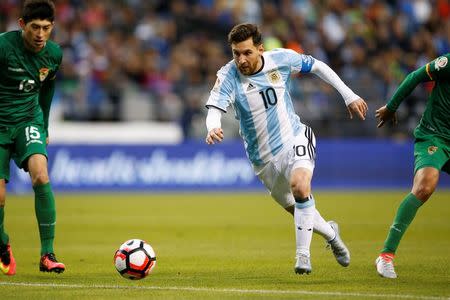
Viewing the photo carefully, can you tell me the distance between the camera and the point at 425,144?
30.4 feet

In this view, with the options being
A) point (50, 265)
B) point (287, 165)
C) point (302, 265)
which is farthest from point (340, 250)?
point (50, 265)

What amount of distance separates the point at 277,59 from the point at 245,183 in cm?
1370

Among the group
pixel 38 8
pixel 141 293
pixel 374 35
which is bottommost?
pixel 141 293

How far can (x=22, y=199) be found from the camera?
20.7 metres

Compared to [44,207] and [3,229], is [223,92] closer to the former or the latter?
[44,207]

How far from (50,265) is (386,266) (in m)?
3.11

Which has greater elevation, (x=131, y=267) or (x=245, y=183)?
(x=245, y=183)

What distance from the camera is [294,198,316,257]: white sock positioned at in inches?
351

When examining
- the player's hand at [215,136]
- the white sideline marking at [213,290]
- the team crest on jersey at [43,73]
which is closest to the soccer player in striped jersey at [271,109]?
the player's hand at [215,136]

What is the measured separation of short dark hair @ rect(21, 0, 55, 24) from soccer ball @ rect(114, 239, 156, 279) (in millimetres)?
2263

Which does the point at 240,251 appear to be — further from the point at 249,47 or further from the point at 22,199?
the point at 22,199

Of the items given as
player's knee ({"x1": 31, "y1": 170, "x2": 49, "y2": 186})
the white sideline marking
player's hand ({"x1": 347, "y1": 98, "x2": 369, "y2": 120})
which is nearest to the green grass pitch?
the white sideline marking

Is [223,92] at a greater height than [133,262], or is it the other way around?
[223,92]

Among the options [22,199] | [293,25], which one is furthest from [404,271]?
[293,25]
